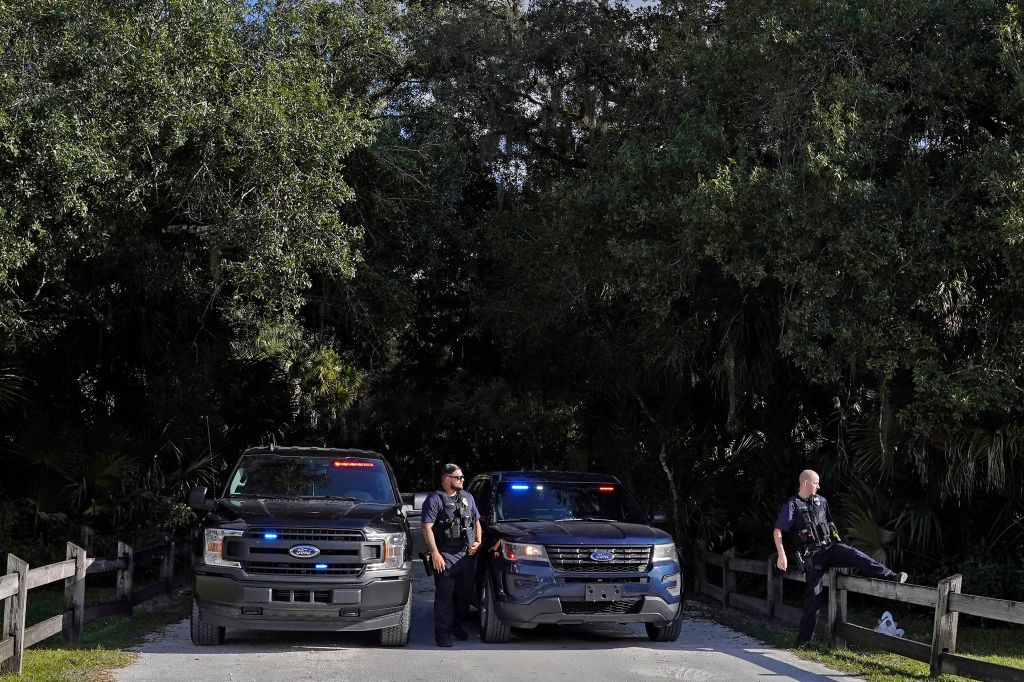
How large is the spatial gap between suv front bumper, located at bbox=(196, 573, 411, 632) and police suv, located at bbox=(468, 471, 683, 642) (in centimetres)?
126

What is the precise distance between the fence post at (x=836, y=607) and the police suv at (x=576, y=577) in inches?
57.1

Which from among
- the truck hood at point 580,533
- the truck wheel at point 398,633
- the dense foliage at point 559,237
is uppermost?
the dense foliage at point 559,237

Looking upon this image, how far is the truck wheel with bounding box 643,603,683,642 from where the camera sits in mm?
11570

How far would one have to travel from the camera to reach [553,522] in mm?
11969

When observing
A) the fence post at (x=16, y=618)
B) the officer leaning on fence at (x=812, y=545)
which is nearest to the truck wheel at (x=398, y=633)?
the fence post at (x=16, y=618)

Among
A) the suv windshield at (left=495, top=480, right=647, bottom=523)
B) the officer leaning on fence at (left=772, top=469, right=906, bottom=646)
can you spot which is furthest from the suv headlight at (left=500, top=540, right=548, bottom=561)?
the officer leaning on fence at (left=772, top=469, right=906, bottom=646)

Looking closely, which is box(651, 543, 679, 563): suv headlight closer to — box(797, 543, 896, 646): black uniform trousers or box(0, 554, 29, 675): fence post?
box(797, 543, 896, 646): black uniform trousers

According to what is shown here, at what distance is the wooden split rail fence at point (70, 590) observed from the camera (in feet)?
30.6

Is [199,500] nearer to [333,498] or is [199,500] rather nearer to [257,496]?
[257,496]

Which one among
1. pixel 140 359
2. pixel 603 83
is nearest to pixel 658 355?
pixel 603 83

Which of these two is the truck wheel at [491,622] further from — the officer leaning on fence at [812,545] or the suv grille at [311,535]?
the officer leaning on fence at [812,545]

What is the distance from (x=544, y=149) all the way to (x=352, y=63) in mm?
5332

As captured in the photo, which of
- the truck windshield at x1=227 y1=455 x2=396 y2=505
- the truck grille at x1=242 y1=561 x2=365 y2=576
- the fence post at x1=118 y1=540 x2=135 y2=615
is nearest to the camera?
the truck grille at x1=242 y1=561 x2=365 y2=576

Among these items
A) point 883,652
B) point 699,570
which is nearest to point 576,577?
point 883,652
